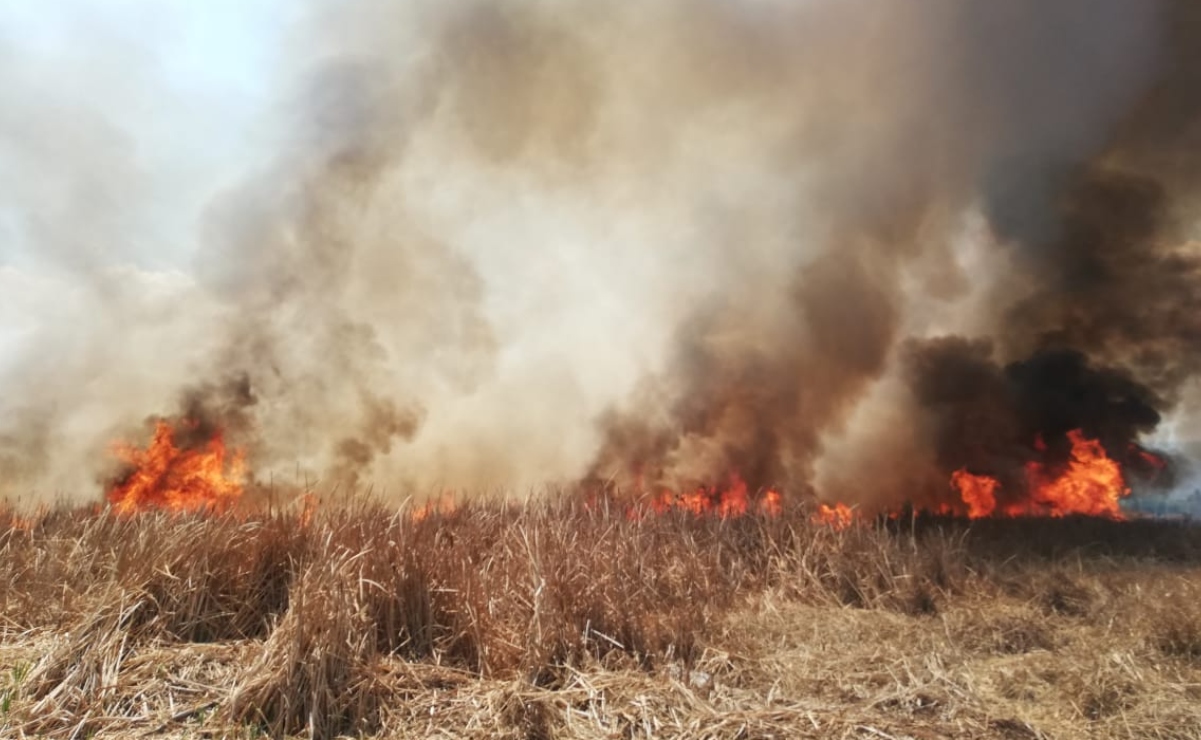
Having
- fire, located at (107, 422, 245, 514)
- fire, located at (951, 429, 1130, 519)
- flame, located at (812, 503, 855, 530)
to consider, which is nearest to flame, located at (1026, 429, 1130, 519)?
fire, located at (951, 429, 1130, 519)

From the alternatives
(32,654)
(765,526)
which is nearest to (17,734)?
(32,654)

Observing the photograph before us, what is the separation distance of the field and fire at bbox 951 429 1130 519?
14.2 m

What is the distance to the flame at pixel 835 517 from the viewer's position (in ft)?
33.2

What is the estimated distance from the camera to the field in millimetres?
4633

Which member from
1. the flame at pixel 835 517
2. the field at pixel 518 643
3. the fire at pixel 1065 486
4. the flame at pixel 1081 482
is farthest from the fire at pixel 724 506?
the flame at pixel 1081 482

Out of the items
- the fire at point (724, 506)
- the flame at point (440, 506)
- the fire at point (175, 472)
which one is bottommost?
the flame at point (440, 506)

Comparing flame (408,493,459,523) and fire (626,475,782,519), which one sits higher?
fire (626,475,782,519)

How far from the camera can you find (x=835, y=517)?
1037 centimetres

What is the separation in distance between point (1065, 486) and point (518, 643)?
72.4ft

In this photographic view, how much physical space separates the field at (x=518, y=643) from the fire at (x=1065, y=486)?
1422cm

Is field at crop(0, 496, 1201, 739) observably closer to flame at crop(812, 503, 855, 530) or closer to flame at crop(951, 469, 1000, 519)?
flame at crop(812, 503, 855, 530)

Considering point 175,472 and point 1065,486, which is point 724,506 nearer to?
point 1065,486

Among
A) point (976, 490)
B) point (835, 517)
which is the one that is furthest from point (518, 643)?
point (976, 490)

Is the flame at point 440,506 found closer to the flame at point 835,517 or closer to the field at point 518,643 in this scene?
the field at point 518,643
